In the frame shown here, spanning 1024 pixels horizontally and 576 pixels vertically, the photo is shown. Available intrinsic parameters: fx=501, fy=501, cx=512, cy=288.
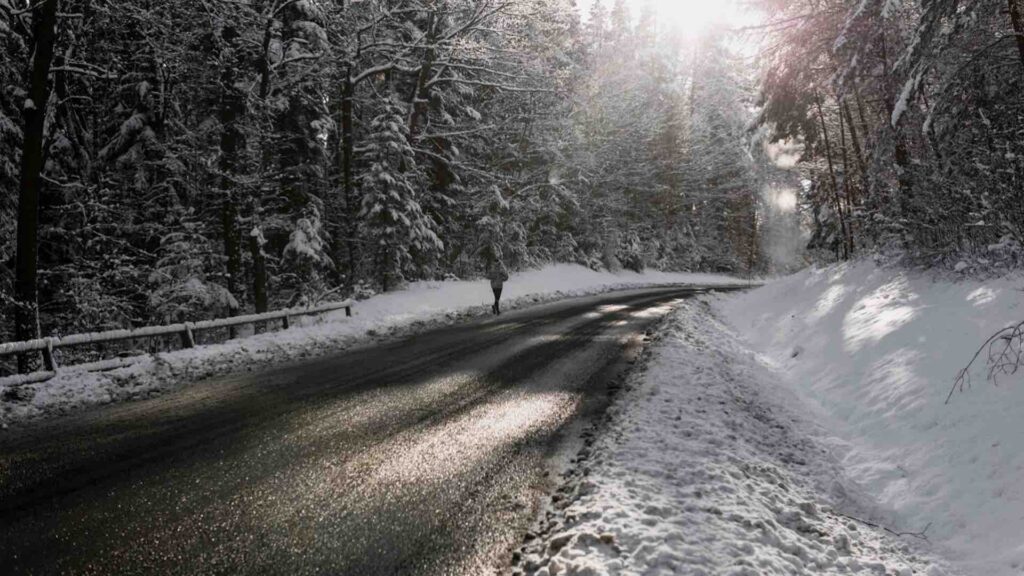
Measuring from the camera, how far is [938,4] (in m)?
6.52

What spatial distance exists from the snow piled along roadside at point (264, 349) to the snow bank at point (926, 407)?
352 inches

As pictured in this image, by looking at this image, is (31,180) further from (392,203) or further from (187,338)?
(392,203)

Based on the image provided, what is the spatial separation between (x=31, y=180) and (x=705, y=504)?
41.9 feet

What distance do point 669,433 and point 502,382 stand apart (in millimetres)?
2770

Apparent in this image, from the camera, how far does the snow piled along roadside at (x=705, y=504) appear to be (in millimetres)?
3233

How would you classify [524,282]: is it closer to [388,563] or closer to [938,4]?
[938,4]

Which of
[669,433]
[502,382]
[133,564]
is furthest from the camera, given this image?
[502,382]

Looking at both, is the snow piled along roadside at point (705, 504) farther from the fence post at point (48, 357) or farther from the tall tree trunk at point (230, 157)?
the tall tree trunk at point (230, 157)

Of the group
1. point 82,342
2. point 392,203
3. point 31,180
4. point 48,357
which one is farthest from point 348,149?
point 48,357

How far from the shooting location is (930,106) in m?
9.54

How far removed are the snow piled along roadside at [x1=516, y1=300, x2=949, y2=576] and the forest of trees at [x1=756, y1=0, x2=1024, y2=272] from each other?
4490 millimetres

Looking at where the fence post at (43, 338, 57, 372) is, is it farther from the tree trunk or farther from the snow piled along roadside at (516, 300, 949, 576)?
the snow piled along roadside at (516, 300, 949, 576)

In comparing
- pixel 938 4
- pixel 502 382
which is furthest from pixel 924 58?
pixel 502 382

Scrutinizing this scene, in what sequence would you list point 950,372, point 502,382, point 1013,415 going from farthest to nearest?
point 502,382
point 950,372
point 1013,415
